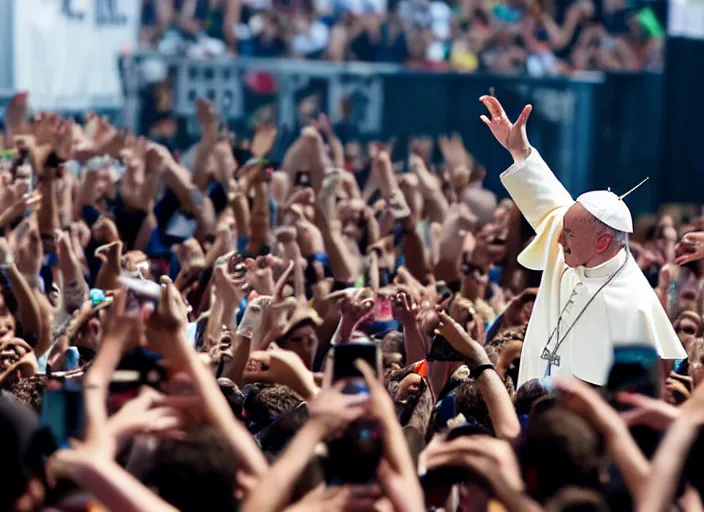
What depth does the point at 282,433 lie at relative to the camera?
473cm

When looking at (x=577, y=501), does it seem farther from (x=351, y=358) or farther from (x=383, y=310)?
(x=383, y=310)

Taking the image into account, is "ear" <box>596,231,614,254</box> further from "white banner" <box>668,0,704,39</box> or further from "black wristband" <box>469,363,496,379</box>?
"white banner" <box>668,0,704,39</box>

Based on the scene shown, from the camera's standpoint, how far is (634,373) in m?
4.15

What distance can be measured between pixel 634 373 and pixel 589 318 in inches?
83.7

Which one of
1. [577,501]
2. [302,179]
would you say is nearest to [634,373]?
[577,501]

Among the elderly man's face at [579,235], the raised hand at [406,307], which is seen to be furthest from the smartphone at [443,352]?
the elderly man's face at [579,235]

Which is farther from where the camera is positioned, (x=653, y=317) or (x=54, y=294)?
(x=54, y=294)

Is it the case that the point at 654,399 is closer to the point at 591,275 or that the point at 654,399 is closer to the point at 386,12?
the point at 591,275

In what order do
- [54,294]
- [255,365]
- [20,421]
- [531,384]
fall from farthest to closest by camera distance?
1. [54,294]
2. [255,365]
3. [531,384]
4. [20,421]

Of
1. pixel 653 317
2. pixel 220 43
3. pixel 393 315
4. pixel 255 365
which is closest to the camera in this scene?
pixel 255 365

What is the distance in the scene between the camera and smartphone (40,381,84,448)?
13.5 ft

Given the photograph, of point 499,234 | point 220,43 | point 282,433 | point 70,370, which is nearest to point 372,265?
point 499,234

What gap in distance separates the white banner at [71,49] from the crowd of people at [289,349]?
286 centimetres

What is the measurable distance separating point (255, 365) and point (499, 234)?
3.99m
